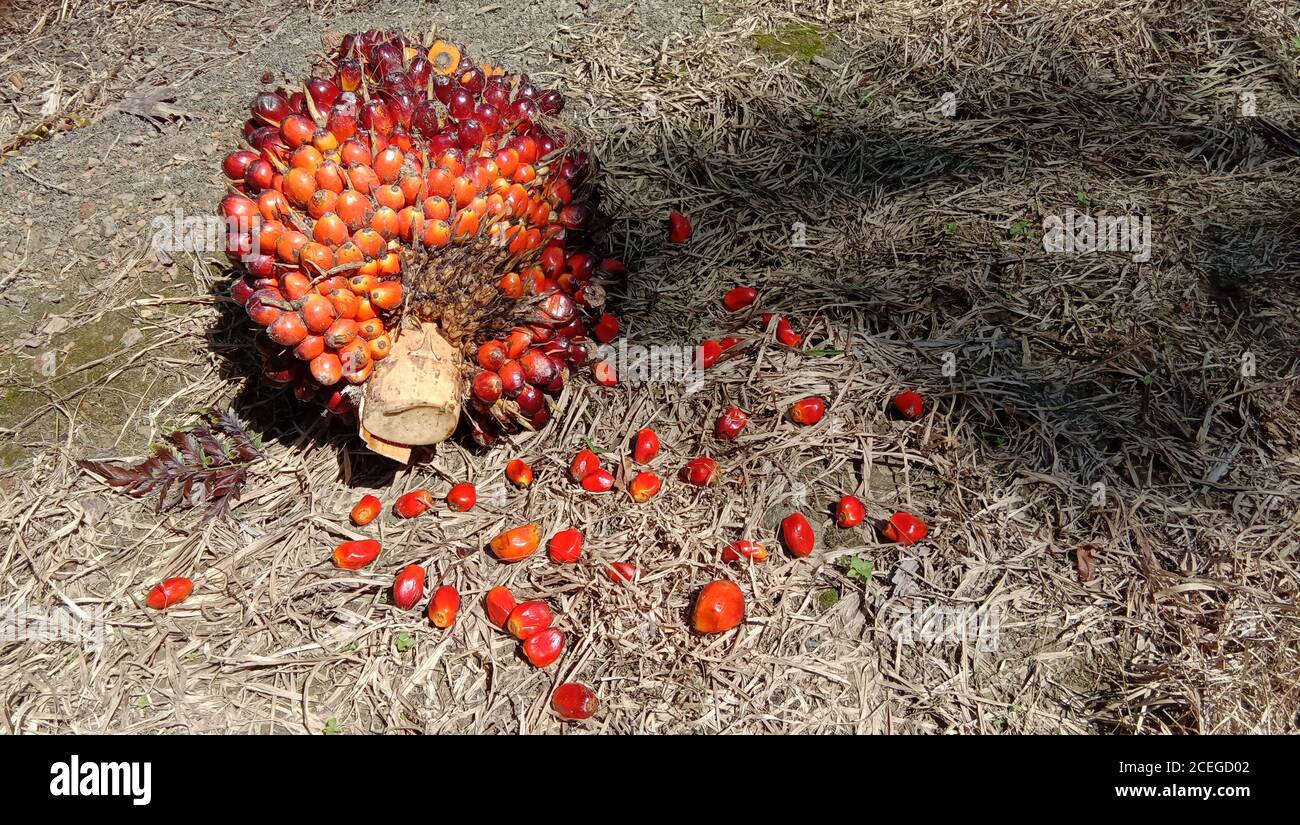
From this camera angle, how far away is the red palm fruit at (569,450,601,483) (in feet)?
9.49

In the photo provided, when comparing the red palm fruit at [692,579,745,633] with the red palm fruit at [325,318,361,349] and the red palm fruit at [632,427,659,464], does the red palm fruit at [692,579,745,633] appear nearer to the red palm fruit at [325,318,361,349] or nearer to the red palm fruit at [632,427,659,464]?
the red palm fruit at [632,427,659,464]

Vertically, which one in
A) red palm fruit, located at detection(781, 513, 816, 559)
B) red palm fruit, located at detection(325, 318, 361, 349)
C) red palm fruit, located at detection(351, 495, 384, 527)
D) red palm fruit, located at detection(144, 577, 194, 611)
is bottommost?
red palm fruit, located at detection(144, 577, 194, 611)

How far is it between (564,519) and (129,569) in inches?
59.3

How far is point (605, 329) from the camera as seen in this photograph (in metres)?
3.24

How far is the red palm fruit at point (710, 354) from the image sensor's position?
3138mm

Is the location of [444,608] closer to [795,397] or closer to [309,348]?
[309,348]

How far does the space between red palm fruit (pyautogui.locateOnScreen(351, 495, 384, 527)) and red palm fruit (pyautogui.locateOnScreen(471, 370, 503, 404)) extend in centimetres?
56

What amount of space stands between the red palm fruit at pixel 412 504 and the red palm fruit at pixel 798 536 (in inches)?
49.5

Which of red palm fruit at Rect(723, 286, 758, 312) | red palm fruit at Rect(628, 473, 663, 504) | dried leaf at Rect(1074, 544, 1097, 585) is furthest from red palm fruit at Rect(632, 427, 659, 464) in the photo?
dried leaf at Rect(1074, 544, 1097, 585)

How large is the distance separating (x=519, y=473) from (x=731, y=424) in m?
0.78

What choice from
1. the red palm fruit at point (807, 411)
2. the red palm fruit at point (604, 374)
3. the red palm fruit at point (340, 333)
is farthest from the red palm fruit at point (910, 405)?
the red palm fruit at point (340, 333)

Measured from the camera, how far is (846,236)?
346 cm

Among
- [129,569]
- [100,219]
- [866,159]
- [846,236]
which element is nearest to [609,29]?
[866,159]

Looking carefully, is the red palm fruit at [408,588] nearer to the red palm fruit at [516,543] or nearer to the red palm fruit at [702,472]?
the red palm fruit at [516,543]
